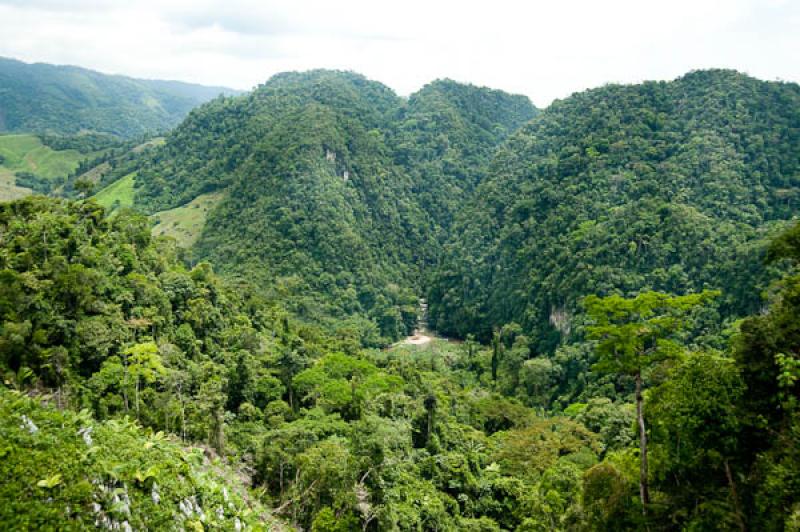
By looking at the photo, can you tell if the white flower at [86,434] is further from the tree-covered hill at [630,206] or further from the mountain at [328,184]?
the mountain at [328,184]

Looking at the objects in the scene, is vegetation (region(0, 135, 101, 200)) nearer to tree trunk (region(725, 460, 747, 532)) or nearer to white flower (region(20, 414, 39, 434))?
white flower (region(20, 414, 39, 434))

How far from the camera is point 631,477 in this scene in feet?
55.8

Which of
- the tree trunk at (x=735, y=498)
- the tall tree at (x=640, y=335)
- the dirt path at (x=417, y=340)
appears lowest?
the dirt path at (x=417, y=340)

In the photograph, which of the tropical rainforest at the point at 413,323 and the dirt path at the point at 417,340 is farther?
the dirt path at the point at 417,340

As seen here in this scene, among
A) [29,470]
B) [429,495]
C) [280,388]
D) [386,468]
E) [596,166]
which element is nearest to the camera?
[29,470]

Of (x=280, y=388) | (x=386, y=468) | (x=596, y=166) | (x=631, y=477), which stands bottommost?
(x=280, y=388)

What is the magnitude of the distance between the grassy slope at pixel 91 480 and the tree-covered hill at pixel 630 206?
5843 cm

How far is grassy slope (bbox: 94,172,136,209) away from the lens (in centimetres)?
11756

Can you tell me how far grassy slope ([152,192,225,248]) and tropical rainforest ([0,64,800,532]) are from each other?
92 cm

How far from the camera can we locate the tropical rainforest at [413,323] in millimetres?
13555

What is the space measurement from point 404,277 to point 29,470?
100.0 metres

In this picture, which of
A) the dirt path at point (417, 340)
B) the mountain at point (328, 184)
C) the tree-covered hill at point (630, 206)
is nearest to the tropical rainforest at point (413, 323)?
the tree-covered hill at point (630, 206)

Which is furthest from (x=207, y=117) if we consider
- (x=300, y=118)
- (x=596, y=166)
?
(x=596, y=166)

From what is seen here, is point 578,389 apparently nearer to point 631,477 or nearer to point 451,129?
point 631,477
